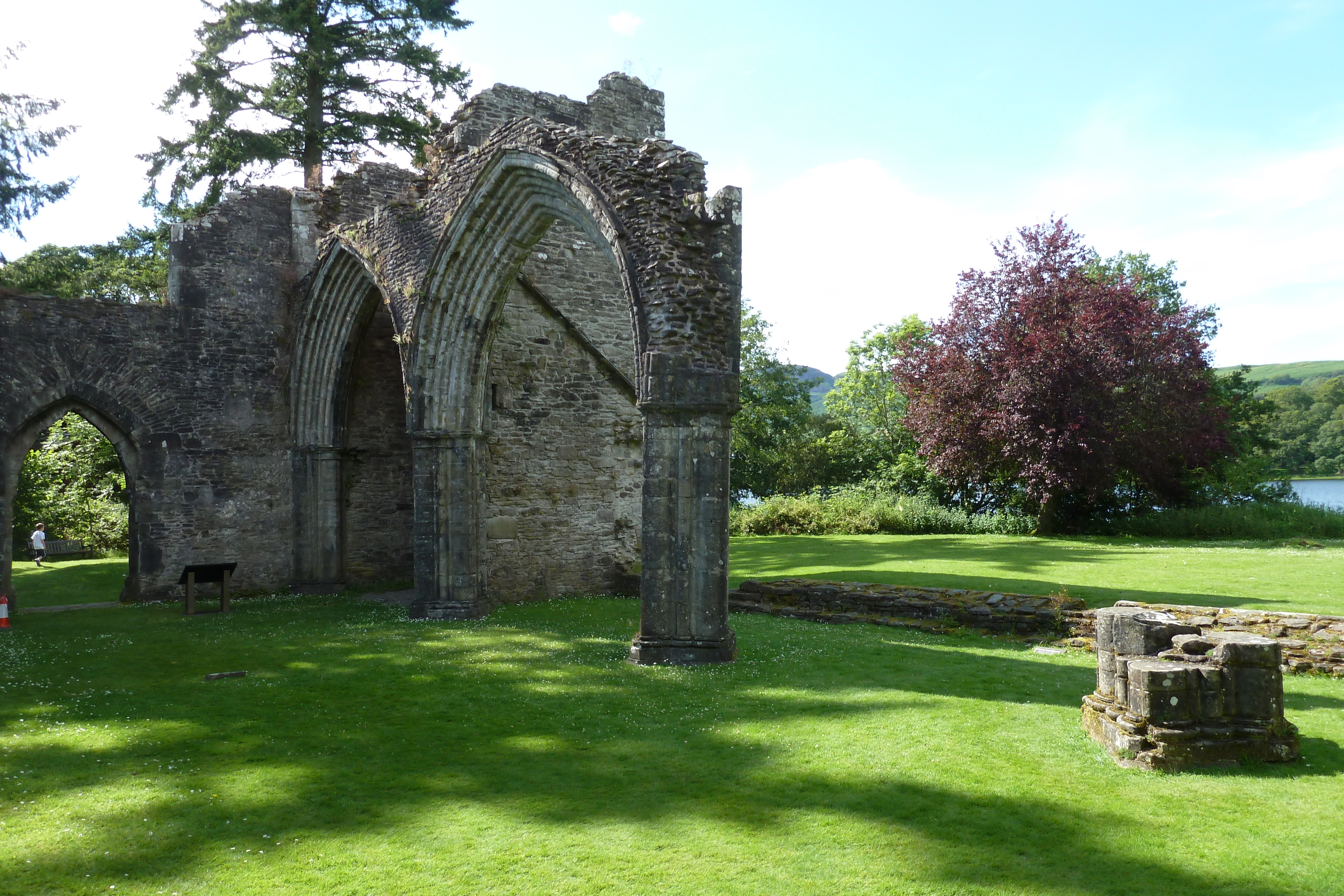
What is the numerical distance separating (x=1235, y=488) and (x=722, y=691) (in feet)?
68.9

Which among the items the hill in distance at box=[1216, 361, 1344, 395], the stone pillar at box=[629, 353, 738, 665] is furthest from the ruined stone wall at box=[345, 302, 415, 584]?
the hill in distance at box=[1216, 361, 1344, 395]

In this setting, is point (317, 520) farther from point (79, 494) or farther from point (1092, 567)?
point (79, 494)

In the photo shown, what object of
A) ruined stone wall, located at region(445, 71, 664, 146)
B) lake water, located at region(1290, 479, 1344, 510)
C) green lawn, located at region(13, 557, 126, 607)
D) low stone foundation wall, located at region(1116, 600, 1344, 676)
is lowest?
lake water, located at region(1290, 479, 1344, 510)

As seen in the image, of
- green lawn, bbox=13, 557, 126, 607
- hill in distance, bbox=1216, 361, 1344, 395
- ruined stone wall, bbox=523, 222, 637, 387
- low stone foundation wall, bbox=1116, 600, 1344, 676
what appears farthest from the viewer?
hill in distance, bbox=1216, 361, 1344, 395

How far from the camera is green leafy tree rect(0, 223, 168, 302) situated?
20.3m

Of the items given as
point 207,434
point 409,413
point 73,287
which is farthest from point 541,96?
point 73,287

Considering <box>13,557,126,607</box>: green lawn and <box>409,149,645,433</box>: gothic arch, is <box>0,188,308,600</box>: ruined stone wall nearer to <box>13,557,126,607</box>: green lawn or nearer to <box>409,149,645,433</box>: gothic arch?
<box>13,557,126,607</box>: green lawn

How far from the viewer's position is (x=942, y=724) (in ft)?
17.7

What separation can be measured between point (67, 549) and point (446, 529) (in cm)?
1557

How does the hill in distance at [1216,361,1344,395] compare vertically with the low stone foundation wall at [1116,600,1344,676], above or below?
above

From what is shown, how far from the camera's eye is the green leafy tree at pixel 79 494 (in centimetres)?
2039

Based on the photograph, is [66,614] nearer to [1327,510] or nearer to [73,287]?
[73,287]

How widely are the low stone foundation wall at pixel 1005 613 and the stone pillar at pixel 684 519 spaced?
9.79ft

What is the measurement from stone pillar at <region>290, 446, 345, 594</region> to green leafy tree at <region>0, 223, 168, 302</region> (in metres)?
9.84
